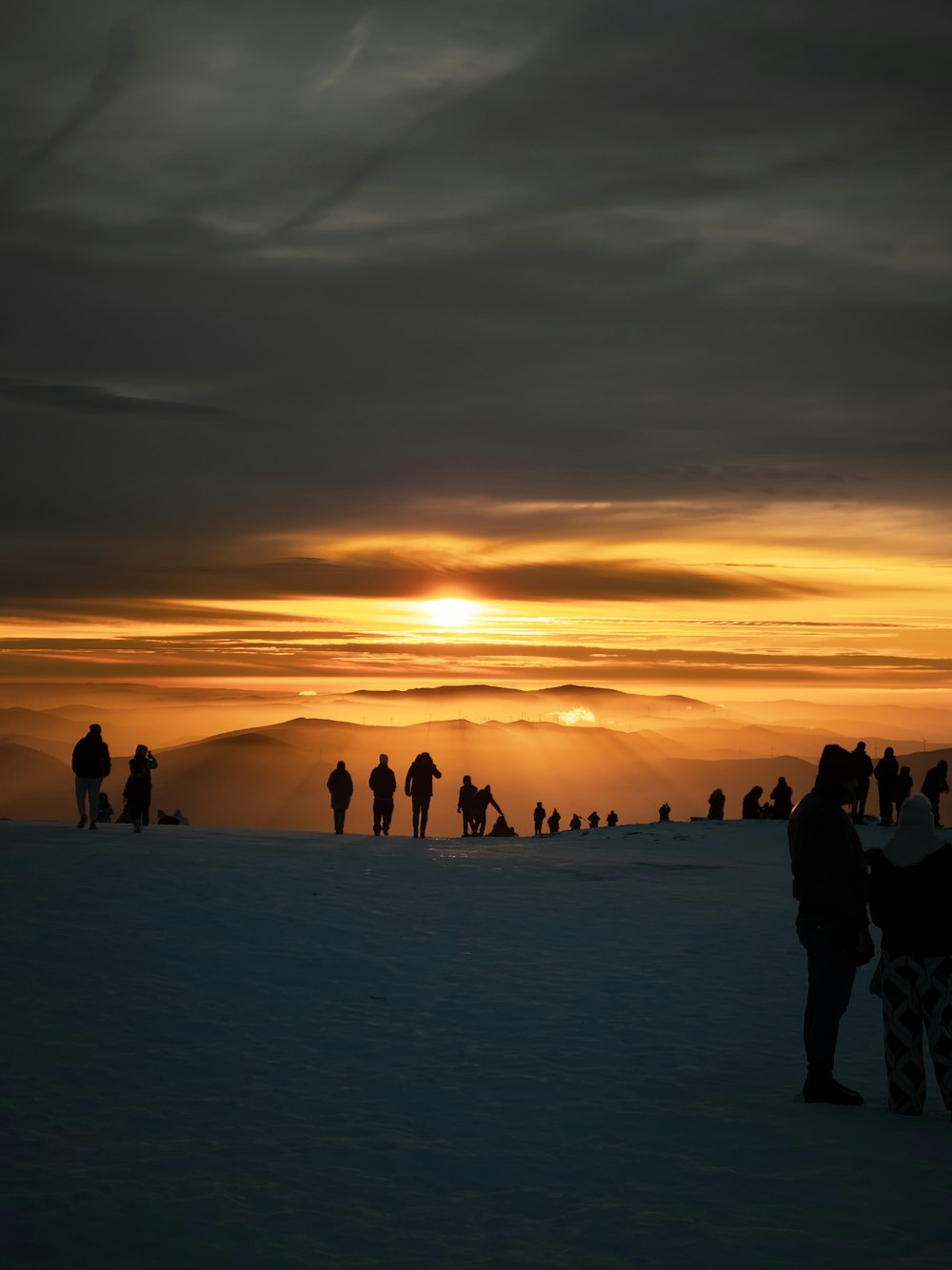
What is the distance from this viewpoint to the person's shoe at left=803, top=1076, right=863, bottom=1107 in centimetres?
850

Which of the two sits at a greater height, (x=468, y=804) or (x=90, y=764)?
(x=90, y=764)

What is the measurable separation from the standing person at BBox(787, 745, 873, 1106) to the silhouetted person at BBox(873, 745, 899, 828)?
2291 cm

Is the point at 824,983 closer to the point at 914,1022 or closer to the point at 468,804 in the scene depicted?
the point at 914,1022

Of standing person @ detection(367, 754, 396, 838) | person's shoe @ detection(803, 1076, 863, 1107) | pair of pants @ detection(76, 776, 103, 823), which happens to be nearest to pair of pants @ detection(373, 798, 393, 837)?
standing person @ detection(367, 754, 396, 838)

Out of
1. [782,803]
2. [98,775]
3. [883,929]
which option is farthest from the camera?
[782,803]

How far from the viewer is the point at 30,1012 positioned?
10.4 meters

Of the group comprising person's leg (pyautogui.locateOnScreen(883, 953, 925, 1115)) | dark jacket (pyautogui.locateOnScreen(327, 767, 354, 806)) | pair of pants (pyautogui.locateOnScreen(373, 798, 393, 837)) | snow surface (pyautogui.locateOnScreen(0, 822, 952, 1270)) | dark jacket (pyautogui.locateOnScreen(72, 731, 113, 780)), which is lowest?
snow surface (pyautogui.locateOnScreen(0, 822, 952, 1270))

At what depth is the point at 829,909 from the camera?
27.4ft

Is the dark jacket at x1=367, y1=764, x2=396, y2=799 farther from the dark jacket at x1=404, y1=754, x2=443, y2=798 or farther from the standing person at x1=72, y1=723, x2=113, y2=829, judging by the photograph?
the standing person at x1=72, y1=723, x2=113, y2=829

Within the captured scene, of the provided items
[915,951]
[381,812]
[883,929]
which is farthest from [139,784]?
[915,951]

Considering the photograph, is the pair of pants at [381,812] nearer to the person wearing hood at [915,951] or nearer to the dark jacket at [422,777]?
the dark jacket at [422,777]

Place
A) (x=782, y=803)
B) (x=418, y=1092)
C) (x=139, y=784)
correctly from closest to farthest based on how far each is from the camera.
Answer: (x=418, y=1092)
(x=139, y=784)
(x=782, y=803)

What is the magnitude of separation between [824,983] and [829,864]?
82 centimetres

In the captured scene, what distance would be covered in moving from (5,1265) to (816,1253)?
12.7 ft
